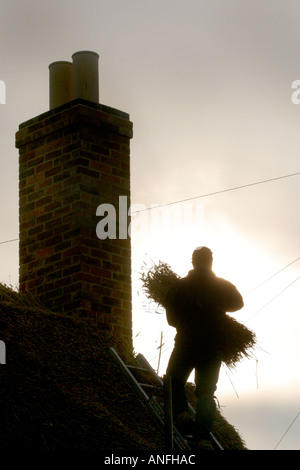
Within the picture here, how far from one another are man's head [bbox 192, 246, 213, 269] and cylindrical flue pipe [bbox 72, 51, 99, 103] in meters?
3.95

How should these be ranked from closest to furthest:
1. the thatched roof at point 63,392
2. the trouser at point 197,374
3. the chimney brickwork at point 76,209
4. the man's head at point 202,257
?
the thatched roof at point 63,392 → the trouser at point 197,374 → the man's head at point 202,257 → the chimney brickwork at point 76,209

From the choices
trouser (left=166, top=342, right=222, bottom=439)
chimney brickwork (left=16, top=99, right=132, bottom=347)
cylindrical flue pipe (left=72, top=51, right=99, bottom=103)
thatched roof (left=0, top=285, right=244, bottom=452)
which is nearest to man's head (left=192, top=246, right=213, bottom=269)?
trouser (left=166, top=342, right=222, bottom=439)

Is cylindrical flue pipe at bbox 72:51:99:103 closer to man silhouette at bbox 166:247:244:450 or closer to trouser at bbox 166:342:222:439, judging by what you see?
man silhouette at bbox 166:247:244:450

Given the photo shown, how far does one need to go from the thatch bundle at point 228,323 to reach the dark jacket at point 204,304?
2.92 ft

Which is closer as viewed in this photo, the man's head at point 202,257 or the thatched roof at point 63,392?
the thatched roof at point 63,392

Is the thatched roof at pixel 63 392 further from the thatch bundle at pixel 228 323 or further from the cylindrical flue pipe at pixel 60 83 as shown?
the cylindrical flue pipe at pixel 60 83

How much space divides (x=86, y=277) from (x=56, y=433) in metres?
3.40

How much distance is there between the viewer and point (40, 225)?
41.9ft

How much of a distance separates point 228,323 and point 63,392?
1717 millimetres

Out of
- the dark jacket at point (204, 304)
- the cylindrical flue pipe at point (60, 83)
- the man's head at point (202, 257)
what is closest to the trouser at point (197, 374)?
the dark jacket at point (204, 304)

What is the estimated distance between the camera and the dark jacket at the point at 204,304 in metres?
9.70

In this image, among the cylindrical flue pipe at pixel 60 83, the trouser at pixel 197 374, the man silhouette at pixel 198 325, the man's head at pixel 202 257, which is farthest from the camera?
the cylindrical flue pipe at pixel 60 83

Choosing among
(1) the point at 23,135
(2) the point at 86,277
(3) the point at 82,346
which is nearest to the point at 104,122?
(1) the point at 23,135

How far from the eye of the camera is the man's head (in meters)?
A: 9.77
